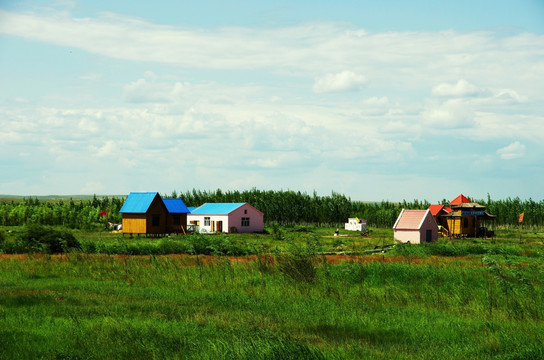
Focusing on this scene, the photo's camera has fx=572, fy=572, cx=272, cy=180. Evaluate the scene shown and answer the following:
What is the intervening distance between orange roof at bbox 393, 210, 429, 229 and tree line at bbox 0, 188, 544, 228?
146 ft

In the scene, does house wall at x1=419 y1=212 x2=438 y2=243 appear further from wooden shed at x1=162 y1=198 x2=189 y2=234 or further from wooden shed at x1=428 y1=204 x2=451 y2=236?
wooden shed at x1=162 y1=198 x2=189 y2=234

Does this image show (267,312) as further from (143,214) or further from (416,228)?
(143,214)

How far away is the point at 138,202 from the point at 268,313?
56.1m

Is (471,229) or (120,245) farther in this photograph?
(471,229)

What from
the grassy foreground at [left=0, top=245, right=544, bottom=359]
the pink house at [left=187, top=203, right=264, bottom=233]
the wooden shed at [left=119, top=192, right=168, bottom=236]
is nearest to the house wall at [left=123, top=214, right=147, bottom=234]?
the wooden shed at [left=119, top=192, right=168, bottom=236]

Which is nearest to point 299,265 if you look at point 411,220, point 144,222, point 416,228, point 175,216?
point 416,228

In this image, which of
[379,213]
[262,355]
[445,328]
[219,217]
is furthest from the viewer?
[379,213]

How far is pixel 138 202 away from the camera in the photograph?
68812 mm

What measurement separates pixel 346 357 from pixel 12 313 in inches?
358

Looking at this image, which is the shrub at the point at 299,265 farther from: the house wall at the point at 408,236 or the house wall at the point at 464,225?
the house wall at the point at 464,225

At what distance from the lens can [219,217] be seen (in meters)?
78.2

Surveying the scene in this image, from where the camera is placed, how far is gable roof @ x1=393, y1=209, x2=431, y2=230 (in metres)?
55.7

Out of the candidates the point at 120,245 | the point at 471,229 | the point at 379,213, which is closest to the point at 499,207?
the point at 379,213

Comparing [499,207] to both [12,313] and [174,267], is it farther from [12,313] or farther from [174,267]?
[12,313]
